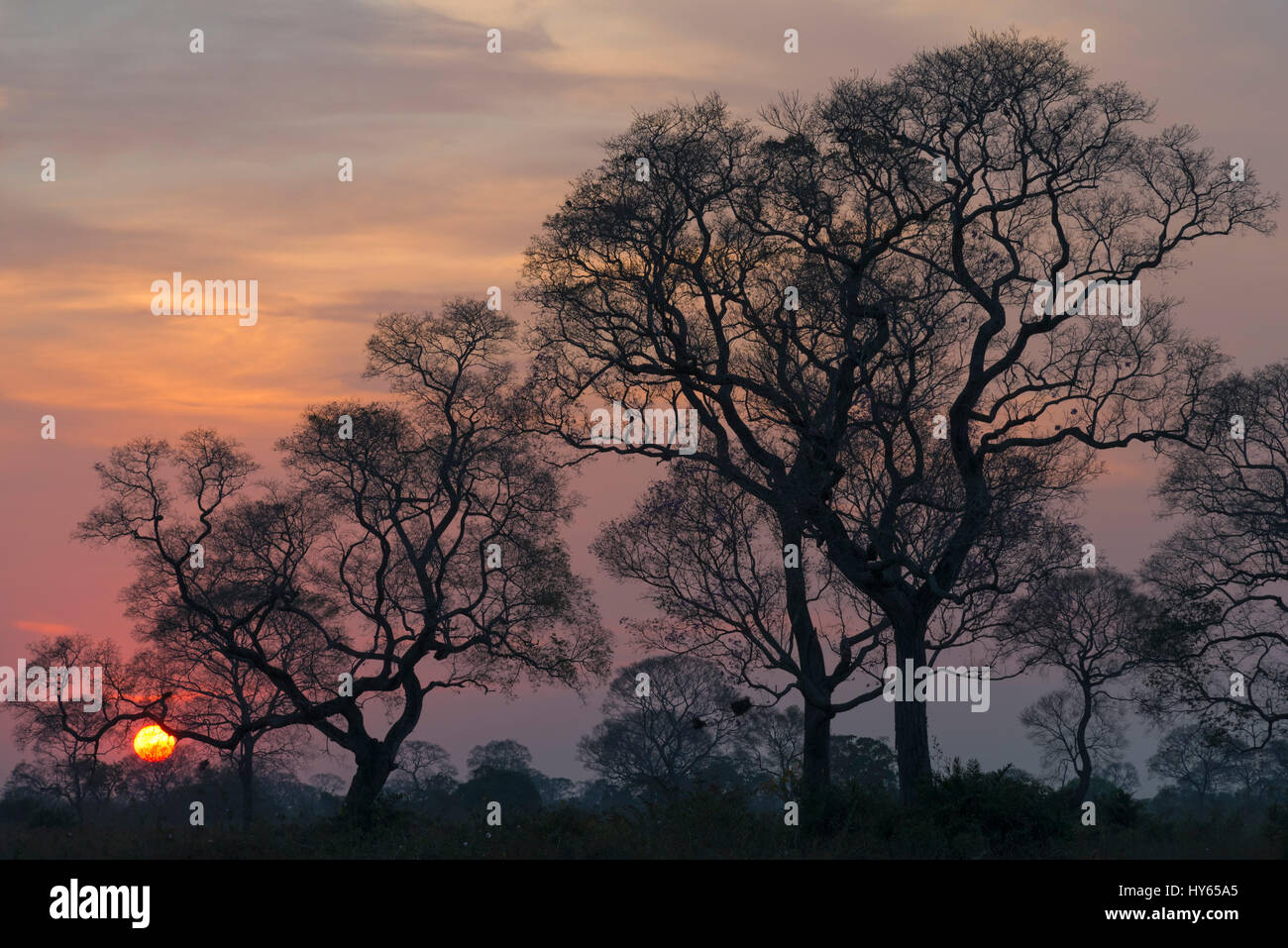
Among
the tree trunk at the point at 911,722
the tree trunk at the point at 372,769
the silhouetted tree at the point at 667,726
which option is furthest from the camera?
the silhouetted tree at the point at 667,726

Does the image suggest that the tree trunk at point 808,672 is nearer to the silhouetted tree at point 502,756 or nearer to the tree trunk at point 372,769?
the tree trunk at point 372,769

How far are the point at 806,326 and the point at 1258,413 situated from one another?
17725 mm

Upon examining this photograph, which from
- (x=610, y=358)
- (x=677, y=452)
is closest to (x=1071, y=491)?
(x=677, y=452)

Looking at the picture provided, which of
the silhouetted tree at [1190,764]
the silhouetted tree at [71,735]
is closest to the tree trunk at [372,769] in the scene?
the silhouetted tree at [71,735]

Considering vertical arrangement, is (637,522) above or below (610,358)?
below

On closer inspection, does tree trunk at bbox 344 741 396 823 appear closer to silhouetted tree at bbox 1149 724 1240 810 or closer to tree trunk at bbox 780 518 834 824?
tree trunk at bbox 780 518 834 824

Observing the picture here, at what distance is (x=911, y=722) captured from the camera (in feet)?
102

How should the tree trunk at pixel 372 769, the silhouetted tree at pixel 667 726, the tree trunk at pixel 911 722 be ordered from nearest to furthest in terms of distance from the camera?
the tree trunk at pixel 911 722 → the tree trunk at pixel 372 769 → the silhouetted tree at pixel 667 726

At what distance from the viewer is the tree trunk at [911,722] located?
30.6 m

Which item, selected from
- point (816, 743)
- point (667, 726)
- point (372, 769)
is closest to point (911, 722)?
point (816, 743)
